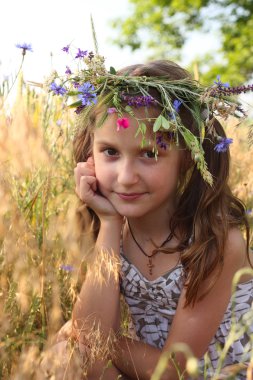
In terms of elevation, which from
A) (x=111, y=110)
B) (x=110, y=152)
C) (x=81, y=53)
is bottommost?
(x=110, y=152)

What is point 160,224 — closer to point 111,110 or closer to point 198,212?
point 198,212

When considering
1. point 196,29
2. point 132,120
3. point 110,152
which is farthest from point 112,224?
point 196,29

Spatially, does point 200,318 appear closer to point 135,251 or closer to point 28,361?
point 135,251

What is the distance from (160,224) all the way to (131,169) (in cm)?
36

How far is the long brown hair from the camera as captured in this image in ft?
6.47

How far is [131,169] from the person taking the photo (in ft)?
6.20

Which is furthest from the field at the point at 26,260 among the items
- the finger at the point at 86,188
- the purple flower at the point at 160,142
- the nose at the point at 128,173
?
the purple flower at the point at 160,142

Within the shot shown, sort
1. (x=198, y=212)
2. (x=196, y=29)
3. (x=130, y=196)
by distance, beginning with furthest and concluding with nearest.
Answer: (x=196, y=29) → (x=198, y=212) → (x=130, y=196)

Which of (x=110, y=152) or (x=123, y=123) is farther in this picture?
(x=110, y=152)

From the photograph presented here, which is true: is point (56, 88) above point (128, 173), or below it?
above

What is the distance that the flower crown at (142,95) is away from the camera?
183 cm

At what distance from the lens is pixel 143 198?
1966 mm

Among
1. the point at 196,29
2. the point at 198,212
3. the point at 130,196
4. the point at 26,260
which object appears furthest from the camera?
the point at 196,29

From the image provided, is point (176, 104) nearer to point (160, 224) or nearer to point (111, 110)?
point (111, 110)
